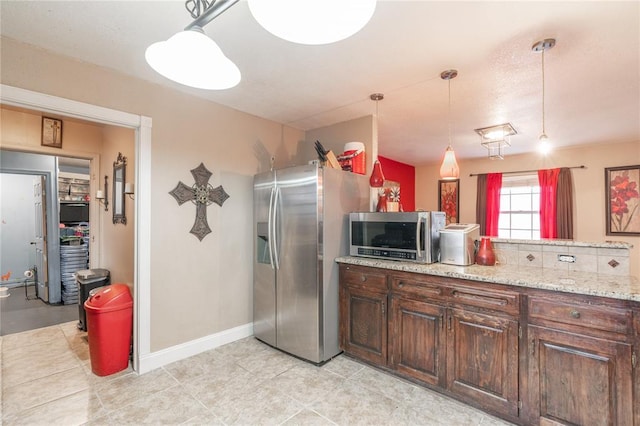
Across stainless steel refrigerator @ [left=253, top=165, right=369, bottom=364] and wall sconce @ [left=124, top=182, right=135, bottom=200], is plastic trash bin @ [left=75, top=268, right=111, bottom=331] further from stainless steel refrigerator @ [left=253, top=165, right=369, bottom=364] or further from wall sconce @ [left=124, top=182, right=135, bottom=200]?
stainless steel refrigerator @ [left=253, top=165, right=369, bottom=364]

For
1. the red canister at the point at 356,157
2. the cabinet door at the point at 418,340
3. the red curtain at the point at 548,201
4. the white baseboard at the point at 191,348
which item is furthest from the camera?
the red curtain at the point at 548,201

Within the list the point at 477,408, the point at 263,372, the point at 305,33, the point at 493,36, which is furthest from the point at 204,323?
the point at 493,36

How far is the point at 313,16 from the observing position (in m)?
0.80

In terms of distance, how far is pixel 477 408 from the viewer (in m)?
2.01

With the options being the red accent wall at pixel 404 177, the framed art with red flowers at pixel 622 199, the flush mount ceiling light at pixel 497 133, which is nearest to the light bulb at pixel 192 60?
the flush mount ceiling light at pixel 497 133

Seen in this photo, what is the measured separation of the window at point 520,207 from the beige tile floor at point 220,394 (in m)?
4.58

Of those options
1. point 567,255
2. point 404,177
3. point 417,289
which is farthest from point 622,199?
point 417,289

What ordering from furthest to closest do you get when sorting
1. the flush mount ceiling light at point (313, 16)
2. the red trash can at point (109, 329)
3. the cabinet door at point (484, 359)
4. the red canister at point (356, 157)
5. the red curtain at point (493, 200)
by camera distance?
1. the red curtain at point (493, 200)
2. the red canister at point (356, 157)
3. the red trash can at point (109, 329)
4. the cabinet door at point (484, 359)
5. the flush mount ceiling light at point (313, 16)

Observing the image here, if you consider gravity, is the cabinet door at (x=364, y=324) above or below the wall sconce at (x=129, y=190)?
below

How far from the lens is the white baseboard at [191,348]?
8.26ft

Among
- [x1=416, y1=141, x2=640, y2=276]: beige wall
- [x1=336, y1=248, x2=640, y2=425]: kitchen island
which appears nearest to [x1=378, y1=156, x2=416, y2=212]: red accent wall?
[x1=416, y1=141, x2=640, y2=276]: beige wall

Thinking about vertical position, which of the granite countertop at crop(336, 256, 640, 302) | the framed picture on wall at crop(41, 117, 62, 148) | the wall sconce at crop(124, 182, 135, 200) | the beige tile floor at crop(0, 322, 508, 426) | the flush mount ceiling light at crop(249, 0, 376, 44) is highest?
the framed picture on wall at crop(41, 117, 62, 148)

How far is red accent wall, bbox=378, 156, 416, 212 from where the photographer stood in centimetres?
578

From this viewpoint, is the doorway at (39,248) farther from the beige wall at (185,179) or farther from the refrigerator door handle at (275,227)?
the refrigerator door handle at (275,227)
